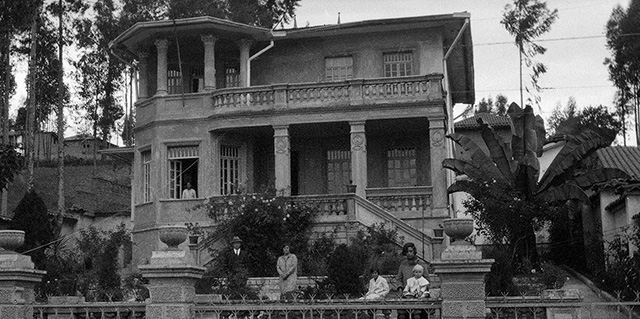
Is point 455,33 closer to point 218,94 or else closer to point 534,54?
point 218,94

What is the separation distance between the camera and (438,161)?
2602 cm

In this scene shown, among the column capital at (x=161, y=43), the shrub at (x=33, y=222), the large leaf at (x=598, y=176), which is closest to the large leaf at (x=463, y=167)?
Answer: the large leaf at (x=598, y=176)

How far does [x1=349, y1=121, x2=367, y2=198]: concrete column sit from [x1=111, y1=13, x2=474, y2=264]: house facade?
31 millimetres

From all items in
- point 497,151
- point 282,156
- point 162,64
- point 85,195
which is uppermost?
point 162,64

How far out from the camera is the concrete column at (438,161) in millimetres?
25875

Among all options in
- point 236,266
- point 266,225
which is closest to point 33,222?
point 266,225

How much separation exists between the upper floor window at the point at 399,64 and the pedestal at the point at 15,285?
17397 millimetres

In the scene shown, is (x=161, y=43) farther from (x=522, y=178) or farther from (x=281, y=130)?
(x=522, y=178)

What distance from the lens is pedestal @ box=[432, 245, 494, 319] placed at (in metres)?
11.0

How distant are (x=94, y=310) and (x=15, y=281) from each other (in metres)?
1.21

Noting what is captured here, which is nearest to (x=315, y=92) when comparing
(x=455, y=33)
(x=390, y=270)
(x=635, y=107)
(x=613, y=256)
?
(x=455, y=33)

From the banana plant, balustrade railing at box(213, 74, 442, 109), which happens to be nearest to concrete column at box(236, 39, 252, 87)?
balustrade railing at box(213, 74, 442, 109)

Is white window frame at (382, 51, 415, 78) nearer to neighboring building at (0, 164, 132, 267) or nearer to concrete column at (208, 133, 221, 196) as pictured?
concrete column at (208, 133, 221, 196)

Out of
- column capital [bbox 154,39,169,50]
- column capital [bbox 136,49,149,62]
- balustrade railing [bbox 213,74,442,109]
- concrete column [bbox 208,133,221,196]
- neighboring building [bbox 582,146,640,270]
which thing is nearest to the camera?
neighboring building [bbox 582,146,640,270]
